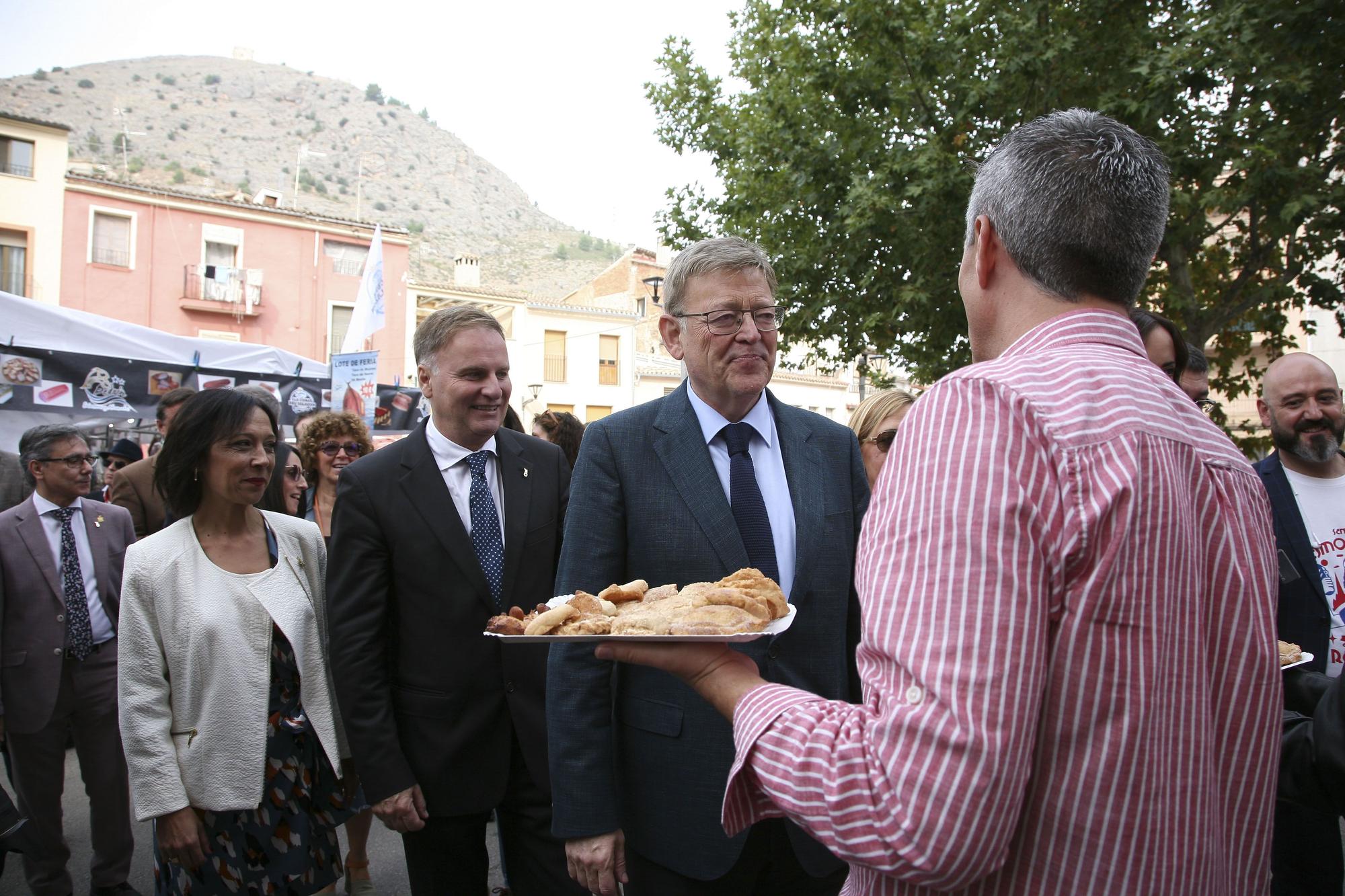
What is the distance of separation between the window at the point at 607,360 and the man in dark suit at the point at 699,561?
1419 inches

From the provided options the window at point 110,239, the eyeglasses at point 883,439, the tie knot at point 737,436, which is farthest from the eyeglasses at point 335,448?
the window at point 110,239

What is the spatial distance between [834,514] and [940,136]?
8902 mm

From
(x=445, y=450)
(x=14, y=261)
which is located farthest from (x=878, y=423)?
(x=14, y=261)

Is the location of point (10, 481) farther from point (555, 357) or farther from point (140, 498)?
point (555, 357)

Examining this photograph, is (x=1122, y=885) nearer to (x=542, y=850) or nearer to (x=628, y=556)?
(x=628, y=556)

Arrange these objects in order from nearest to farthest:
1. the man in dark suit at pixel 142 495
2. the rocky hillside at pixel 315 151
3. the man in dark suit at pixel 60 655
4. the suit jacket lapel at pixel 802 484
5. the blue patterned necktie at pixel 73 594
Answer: the suit jacket lapel at pixel 802 484 → the man in dark suit at pixel 60 655 → the blue patterned necktie at pixel 73 594 → the man in dark suit at pixel 142 495 → the rocky hillside at pixel 315 151

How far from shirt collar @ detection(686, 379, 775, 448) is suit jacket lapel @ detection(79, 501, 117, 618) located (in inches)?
165

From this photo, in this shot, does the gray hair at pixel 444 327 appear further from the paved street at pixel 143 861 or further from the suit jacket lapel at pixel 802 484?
the paved street at pixel 143 861

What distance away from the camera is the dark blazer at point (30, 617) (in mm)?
4539

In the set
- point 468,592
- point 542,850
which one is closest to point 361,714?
point 468,592

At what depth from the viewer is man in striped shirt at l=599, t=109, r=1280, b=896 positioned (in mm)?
1002

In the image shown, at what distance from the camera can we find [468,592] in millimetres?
3096

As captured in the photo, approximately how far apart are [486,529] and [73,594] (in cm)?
313

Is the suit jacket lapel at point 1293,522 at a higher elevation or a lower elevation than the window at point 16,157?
lower
